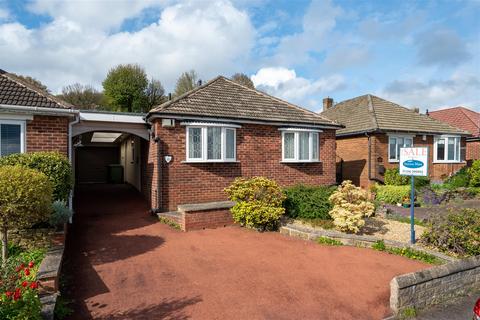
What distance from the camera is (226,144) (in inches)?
460

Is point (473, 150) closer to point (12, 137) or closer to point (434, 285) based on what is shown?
point (434, 285)

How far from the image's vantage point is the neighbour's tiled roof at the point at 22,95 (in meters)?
8.78

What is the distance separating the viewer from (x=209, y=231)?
371 inches

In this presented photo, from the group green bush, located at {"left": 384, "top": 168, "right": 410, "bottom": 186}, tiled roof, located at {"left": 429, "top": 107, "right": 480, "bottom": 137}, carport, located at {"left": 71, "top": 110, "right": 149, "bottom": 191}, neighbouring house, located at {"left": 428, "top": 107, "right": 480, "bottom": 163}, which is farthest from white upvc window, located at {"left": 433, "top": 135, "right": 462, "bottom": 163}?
carport, located at {"left": 71, "top": 110, "right": 149, "bottom": 191}

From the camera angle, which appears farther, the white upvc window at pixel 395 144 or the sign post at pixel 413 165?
the white upvc window at pixel 395 144

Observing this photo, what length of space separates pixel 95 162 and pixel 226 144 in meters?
15.1

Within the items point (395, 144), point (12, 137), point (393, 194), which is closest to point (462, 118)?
point (395, 144)

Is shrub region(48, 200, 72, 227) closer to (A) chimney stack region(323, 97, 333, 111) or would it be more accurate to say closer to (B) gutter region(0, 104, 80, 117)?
(B) gutter region(0, 104, 80, 117)

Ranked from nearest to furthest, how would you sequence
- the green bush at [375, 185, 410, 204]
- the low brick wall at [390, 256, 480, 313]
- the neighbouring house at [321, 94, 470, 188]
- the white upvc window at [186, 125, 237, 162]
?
the low brick wall at [390, 256, 480, 313] < the white upvc window at [186, 125, 237, 162] < the green bush at [375, 185, 410, 204] < the neighbouring house at [321, 94, 470, 188]

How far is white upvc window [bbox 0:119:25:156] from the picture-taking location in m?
8.84

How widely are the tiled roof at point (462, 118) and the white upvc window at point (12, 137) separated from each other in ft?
93.6

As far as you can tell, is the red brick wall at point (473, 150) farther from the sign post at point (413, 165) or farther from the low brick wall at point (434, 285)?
the low brick wall at point (434, 285)

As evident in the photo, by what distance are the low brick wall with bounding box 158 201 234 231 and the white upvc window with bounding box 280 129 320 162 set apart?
4.14 meters

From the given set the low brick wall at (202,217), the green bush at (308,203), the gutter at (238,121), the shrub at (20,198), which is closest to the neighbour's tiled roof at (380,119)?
the gutter at (238,121)
